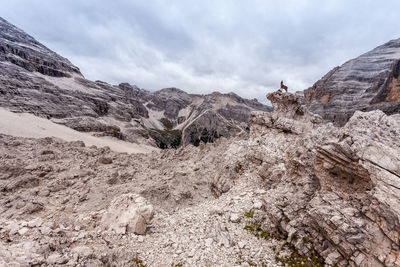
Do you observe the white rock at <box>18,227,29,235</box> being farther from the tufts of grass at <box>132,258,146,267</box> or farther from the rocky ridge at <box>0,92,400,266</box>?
the tufts of grass at <box>132,258,146,267</box>

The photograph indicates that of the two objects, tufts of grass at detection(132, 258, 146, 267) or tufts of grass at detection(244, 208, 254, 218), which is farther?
tufts of grass at detection(244, 208, 254, 218)

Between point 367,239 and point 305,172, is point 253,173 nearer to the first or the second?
point 305,172

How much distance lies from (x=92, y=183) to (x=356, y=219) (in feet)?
59.7

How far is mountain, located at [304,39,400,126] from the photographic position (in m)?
47.7

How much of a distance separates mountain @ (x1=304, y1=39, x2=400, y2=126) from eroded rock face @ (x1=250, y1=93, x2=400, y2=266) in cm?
5454

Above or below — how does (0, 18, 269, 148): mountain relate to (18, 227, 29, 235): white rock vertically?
above

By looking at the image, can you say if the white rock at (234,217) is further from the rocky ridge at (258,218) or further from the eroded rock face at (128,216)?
the eroded rock face at (128,216)

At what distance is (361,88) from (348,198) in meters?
73.8

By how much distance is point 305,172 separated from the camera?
905 cm

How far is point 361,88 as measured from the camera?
2311 inches

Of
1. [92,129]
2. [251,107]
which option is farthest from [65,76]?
[251,107]

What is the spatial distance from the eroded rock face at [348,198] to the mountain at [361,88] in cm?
5454

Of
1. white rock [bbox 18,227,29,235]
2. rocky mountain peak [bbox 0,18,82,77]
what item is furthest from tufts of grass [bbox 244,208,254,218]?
rocky mountain peak [bbox 0,18,82,77]

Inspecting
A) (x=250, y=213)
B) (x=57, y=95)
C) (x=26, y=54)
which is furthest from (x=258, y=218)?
(x=26, y=54)
